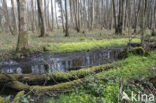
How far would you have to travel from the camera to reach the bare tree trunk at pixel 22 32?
23.8 ft

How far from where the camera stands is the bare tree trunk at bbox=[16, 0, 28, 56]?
726cm

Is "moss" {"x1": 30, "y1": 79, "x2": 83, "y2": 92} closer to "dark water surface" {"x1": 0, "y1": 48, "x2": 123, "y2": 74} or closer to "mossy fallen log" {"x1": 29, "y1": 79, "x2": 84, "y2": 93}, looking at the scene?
"mossy fallen log" {"x1": 29, "y1": 79, "x2": 84, "y2": 93}

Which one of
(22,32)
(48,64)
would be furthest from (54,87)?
(22,32)

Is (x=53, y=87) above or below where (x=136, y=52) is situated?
below

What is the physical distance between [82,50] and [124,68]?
4557 millimetres

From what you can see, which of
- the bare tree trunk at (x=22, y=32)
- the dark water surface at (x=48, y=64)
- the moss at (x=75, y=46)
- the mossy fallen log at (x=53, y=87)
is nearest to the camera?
the mossy fallen log at (x=53, y=87)

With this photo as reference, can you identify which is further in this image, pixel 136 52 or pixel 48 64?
pixel 136 52

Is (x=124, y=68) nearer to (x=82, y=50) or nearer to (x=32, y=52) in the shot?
(x=82, y=50)

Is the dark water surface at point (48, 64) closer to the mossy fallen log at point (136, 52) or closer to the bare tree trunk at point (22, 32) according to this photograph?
the mossy fallen log at point (136, 52)

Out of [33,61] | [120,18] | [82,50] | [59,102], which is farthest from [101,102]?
[120,18]

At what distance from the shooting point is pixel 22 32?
7492 mm

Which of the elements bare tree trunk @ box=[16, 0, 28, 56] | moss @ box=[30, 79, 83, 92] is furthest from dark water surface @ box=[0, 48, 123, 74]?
moss @ box=[30, 79, 83, 92]

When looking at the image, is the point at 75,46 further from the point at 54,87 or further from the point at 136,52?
the point at 54,87

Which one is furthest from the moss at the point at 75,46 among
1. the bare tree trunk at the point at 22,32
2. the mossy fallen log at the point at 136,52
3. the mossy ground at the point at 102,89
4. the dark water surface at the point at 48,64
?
the mossy ground at the point at 102,89
